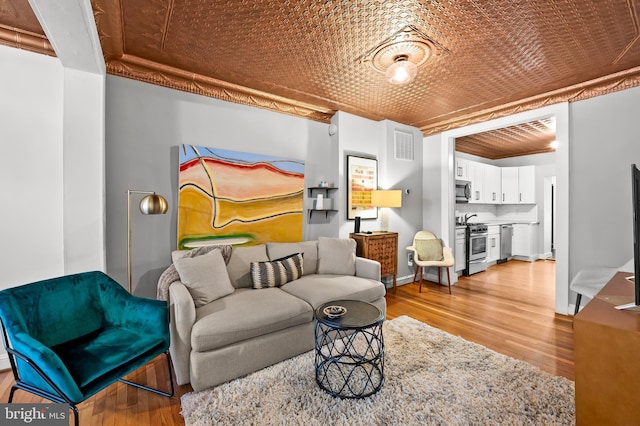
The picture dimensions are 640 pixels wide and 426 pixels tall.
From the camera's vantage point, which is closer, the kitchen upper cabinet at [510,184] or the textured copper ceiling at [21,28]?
the textured copper ceiling at [21,28]

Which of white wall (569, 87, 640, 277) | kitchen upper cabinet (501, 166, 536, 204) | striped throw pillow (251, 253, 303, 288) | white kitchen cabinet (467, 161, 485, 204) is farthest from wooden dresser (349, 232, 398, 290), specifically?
kitchen upper cabinet (501, 166, 536, 204)

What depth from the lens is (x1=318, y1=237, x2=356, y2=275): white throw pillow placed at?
331cm

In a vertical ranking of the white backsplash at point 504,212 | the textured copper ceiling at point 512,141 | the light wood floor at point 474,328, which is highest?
the textured copper ceiling at point 512,141

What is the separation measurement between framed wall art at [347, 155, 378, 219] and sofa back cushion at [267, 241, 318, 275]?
37.2 inches

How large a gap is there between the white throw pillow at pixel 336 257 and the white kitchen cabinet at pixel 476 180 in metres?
3.99

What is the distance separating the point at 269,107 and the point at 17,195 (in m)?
2.45

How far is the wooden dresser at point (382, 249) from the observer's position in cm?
386

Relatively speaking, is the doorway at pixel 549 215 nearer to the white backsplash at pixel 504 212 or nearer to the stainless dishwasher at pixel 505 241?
the white backsplash at pixel 504 212

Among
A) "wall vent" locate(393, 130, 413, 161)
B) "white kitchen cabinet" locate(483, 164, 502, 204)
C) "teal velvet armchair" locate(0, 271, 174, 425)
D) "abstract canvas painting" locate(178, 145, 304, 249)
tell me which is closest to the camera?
"teal velvet armchair" locate(0, 271, 174, 425)

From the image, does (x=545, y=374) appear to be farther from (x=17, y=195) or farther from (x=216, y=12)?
(x=17, y=195)

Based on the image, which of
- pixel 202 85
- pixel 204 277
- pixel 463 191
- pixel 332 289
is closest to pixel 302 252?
pixel 332 289

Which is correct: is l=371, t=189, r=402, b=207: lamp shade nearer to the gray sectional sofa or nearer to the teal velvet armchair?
the gray sectional sofa

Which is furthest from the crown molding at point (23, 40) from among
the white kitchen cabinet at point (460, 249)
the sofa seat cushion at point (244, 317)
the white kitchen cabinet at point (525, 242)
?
the white kitchen cabinet at point (525, 242)

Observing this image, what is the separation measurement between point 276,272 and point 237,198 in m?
0.98
